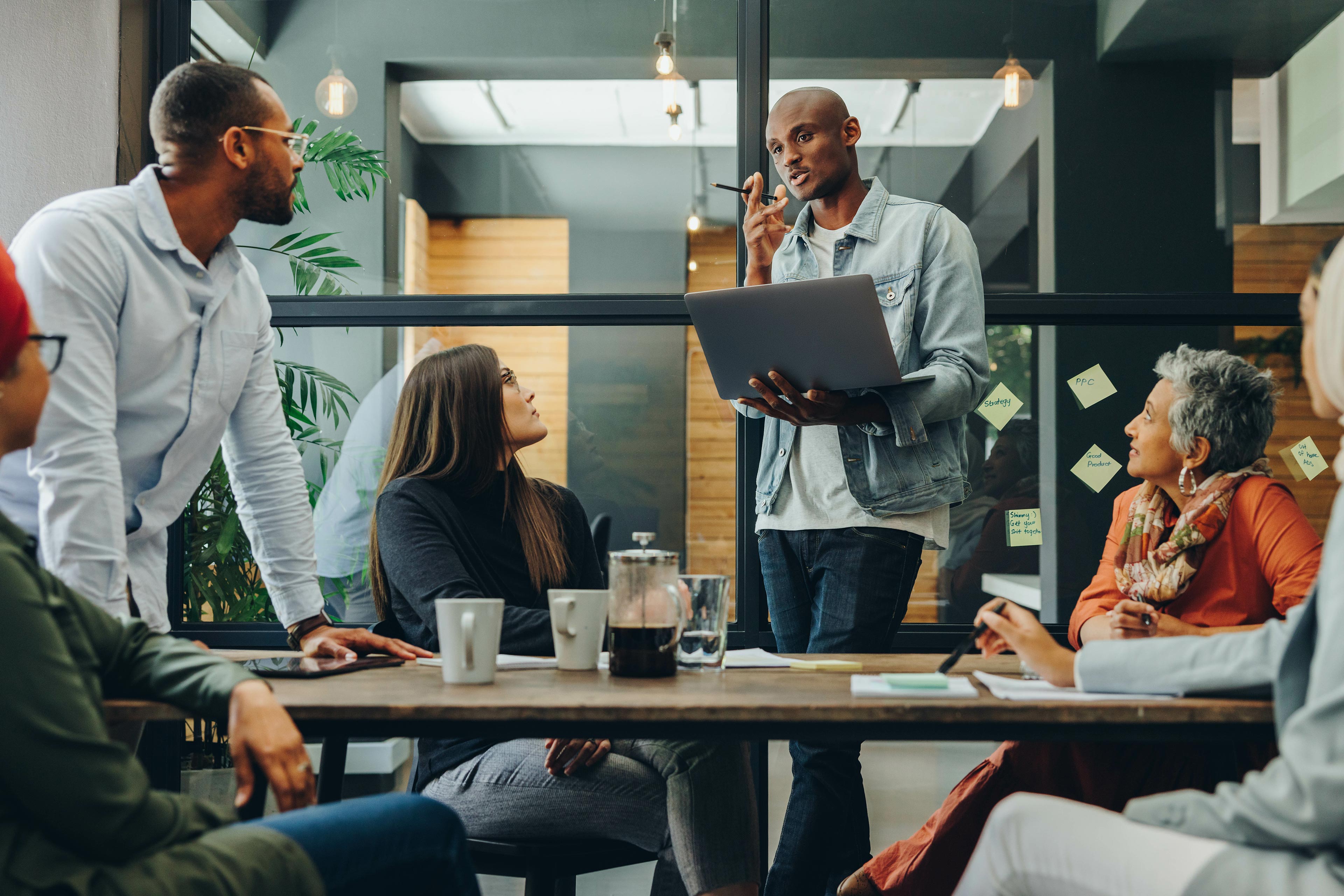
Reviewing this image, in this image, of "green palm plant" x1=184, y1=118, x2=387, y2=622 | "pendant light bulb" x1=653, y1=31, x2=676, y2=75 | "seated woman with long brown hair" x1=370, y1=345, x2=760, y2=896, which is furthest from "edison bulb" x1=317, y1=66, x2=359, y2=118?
"seated woman with long brown hair" x1=370, y1=345, x2=760, y2=896

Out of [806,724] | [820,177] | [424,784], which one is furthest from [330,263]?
[806,724]

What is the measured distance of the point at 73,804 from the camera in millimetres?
907

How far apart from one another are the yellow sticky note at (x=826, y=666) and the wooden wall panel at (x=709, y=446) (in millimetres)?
1309

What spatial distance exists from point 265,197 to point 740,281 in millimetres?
1353

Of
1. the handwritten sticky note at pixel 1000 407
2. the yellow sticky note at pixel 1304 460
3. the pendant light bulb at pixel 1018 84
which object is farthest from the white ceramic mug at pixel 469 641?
the yellow sticky note at pixel 1304 460

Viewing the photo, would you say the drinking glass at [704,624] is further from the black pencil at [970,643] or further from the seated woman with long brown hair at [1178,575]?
the seated woman with long brown hair at [1178,575]

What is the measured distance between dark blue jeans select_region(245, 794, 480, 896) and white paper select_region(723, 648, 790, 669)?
0.47m

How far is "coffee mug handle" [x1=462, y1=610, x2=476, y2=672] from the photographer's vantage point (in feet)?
4.29

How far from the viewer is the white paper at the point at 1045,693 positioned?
1208 mm

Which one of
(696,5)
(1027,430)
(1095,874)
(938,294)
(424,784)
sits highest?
(696,5)

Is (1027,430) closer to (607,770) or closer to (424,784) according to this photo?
(607,770)

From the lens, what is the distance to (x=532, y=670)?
145cm

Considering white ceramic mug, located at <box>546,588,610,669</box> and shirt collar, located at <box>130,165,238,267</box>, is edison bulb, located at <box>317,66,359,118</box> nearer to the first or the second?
shirt collar, located at <box>130,165,238,267</box>

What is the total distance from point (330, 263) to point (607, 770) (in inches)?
72.1
